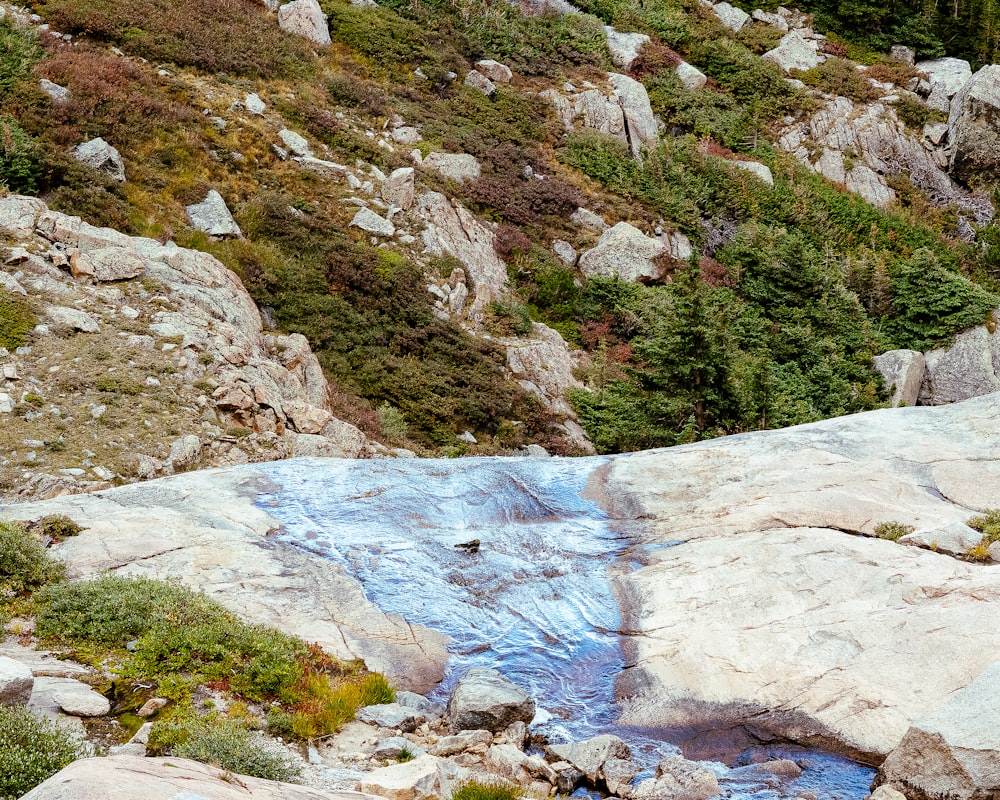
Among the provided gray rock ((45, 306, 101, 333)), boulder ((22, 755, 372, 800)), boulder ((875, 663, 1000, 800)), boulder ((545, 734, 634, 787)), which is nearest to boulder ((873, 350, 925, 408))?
boulder ((875, 663, 1000, 800))

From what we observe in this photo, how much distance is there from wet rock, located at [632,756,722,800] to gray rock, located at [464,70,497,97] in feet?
111

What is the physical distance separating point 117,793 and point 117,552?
6.55m

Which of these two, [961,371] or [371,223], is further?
[961,371]

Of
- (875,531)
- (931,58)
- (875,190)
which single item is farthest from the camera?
(931,58)

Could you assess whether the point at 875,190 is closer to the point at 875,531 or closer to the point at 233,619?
the point at 875,531

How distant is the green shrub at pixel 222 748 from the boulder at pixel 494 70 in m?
35.9

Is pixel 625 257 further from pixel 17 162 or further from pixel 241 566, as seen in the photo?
pixel 241 566

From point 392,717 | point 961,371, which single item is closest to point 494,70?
point 961,371

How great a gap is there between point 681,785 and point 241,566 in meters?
6.00

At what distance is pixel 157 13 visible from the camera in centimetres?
2856

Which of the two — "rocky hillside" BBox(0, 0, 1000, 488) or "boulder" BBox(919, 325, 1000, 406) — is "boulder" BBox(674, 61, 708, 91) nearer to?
"rocky hillside" BBox(0, 0, 1000, 488)

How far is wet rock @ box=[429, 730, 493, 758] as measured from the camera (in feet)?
23.8

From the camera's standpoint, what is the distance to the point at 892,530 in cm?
1048

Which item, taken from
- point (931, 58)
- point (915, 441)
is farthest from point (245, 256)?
point (931, 58)
